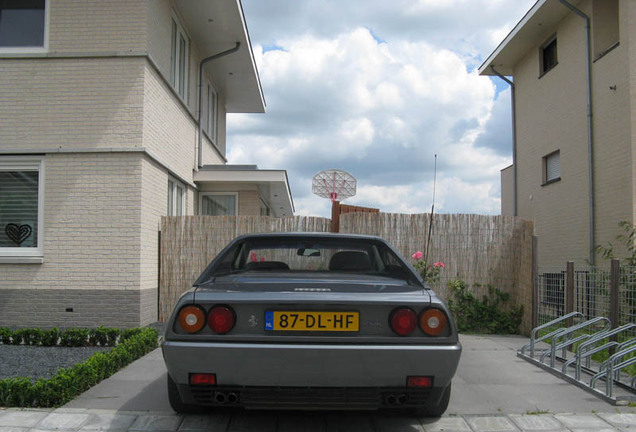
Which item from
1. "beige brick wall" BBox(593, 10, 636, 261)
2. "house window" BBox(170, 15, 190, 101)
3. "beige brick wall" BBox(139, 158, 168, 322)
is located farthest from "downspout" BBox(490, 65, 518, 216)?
"beige brick wall" BBox(139, 158, 168, 322)

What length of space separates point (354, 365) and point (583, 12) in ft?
40.0

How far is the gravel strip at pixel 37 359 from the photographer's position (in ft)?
18.8

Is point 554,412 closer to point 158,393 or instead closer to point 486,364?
point 486,364

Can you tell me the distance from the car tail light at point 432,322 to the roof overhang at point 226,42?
30.6 ft

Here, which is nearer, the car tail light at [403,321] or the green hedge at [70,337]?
the car tail light at [403,321]

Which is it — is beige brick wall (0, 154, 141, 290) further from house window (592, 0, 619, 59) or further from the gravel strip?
house window (592, 0, 619, 59)

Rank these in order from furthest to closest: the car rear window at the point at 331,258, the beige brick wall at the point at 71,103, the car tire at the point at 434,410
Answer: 1. the beige brick wall at the point at 71,103
2. the car rear window at the point at 331,258
3. the car tire at the point at 434,410

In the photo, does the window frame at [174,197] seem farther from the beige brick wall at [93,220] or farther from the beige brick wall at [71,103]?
the beige brick wall at [71,103]

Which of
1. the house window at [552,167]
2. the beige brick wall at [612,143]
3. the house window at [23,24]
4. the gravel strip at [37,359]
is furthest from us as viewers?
the house window at [552,167]

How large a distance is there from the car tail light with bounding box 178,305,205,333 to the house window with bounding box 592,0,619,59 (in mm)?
11776

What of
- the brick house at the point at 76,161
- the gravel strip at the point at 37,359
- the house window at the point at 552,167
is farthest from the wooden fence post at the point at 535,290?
the gravel strip at the point at 37,359

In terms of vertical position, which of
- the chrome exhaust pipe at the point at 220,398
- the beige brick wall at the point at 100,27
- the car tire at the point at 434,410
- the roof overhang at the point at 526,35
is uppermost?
the roof overhang at the point at 526,35

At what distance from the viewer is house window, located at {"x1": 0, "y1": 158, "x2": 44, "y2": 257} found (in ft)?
29.1

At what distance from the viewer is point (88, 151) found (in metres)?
8.80
